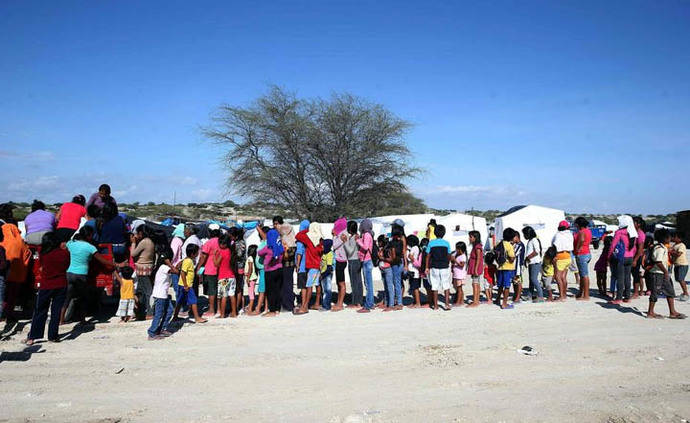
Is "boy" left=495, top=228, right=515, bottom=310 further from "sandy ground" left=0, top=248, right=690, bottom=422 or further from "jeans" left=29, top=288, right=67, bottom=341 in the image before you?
"jeans" left=29, top=288, right=67, bottom=341

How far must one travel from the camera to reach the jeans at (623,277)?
33.4ft

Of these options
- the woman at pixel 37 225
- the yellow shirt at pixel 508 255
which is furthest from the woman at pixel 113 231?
the yellow shirt at pixel 508 255

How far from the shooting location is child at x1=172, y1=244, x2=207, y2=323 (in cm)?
846

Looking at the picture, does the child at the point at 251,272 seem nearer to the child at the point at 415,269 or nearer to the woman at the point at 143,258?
the woman at the point at 143,258

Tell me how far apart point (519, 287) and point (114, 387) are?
26.7 feet

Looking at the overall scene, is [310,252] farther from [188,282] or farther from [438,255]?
[438,255]

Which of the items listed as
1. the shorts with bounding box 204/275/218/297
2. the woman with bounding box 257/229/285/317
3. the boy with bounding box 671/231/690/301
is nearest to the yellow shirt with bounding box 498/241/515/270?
the boy with bounding box 671/231/690/301

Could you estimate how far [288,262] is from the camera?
376 inches

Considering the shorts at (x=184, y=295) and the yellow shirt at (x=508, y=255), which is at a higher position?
the yellow shirt at (x=508, y=255)

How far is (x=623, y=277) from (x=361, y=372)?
715 cm

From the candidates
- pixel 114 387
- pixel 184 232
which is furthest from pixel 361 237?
pixel 114 387

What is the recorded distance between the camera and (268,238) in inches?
368

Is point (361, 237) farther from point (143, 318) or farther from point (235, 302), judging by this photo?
point (143, 318)

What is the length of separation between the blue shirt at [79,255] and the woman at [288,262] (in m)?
3.37
